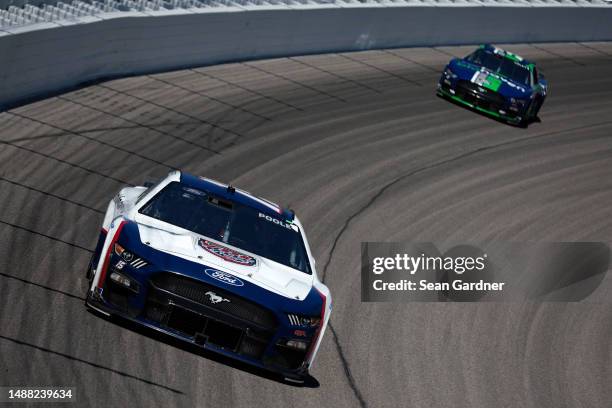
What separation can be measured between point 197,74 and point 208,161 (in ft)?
14.9

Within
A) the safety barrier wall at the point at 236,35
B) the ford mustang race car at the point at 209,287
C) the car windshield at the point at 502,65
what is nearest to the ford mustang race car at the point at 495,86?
the car windshield at the point at 502,65

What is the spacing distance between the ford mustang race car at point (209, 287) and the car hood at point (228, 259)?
11mm

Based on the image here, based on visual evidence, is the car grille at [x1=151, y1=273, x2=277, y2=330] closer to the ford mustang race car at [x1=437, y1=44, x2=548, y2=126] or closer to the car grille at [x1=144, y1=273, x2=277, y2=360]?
the car grille at [x1=144, y1=273, x2=277, y2=360]

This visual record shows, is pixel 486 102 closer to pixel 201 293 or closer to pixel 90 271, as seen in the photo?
pixel 90 271

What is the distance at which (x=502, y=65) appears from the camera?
20234 millimetres

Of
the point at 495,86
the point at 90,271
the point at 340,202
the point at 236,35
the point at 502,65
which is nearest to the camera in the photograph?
the point at 90,271

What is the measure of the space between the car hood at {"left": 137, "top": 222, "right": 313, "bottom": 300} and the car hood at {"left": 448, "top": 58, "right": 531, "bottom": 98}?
37.7 ft

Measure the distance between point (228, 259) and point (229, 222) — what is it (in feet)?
2.39

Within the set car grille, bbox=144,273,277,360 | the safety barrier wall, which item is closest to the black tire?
car grille, bbox=144,273,277,360

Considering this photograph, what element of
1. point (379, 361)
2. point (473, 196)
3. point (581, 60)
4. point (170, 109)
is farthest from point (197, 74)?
point (581, 60)

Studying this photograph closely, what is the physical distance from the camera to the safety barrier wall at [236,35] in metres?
15.6

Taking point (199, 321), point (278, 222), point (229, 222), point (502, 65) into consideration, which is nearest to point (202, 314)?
point (199, 321)

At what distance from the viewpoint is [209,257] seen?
873 centimetres

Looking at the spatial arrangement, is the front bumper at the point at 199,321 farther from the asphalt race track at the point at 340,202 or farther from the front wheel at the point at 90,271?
the front wheel at the point at 90,271
